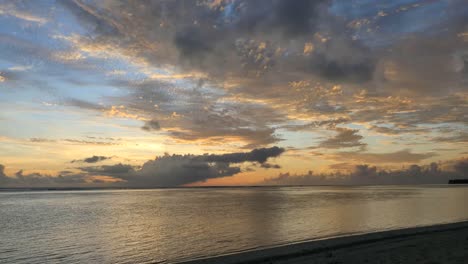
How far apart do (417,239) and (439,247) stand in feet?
16.8

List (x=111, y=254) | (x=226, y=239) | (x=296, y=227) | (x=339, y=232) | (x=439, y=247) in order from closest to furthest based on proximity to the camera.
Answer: (x=439, y=247), (x=111, y=254), (x=226, y=239), (x=339, y=232), (x=296, y=227)

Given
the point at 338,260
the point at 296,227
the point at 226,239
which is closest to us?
the point at 338,260

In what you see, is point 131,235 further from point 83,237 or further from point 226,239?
point 226,239

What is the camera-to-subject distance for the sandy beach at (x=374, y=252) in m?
20.9

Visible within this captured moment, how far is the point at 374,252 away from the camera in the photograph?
77.5 ft

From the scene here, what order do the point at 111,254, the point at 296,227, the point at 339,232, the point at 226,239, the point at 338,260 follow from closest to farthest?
1. the point at 338,260
2. the point at 111,254
3. the point at 226,239
4. the point at 339,232
5. the point at 296,227

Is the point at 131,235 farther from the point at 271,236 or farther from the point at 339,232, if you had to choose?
the point at 339,232

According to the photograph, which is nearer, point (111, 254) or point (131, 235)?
point (111, 254)

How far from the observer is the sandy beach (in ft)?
68.4

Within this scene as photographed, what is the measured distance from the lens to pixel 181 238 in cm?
3850

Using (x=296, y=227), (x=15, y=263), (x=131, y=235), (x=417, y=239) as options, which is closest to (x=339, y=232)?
(x=296, y=227)

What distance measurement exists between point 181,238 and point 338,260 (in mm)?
21304

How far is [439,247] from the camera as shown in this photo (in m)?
24.3

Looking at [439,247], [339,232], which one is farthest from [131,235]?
[439,247]
